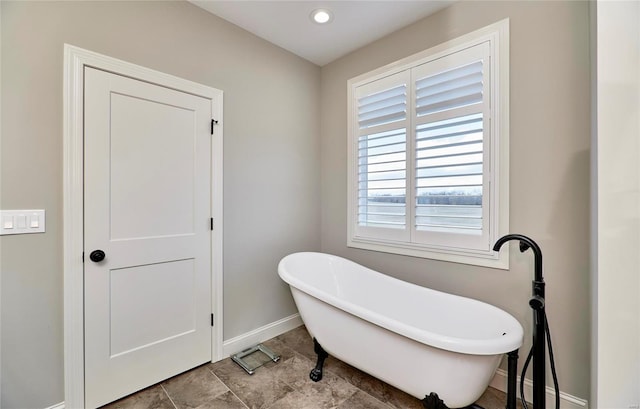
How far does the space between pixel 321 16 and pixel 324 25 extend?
143mm

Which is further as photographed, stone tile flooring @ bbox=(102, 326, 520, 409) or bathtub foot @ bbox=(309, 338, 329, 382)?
bathtub foot @ bbox=(309, 338, 329, 382)

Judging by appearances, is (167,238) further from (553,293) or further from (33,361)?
(553,293)

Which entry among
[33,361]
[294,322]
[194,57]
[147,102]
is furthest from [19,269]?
[294,322]

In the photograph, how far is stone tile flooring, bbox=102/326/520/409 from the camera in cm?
166

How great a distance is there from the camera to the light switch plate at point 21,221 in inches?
53.7

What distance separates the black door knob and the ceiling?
185cm

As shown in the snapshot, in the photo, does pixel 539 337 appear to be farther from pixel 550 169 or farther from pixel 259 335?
pixel 259 335

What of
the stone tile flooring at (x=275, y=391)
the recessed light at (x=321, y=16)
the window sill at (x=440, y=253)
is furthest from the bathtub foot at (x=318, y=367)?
the recessed light at (x=321, y=16)

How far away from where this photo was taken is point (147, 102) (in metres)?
1.81

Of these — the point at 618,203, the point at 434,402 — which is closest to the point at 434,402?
the point at 434,402

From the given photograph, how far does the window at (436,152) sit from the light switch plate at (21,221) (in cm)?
219

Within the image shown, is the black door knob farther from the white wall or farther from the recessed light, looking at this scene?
the white wall

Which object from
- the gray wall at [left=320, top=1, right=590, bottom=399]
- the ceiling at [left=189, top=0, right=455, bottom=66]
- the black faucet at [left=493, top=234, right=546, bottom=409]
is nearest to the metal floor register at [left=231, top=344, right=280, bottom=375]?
the gray wall at [left=320, top=1, right=590, bottom=399]

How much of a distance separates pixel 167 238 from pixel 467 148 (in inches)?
86.9
